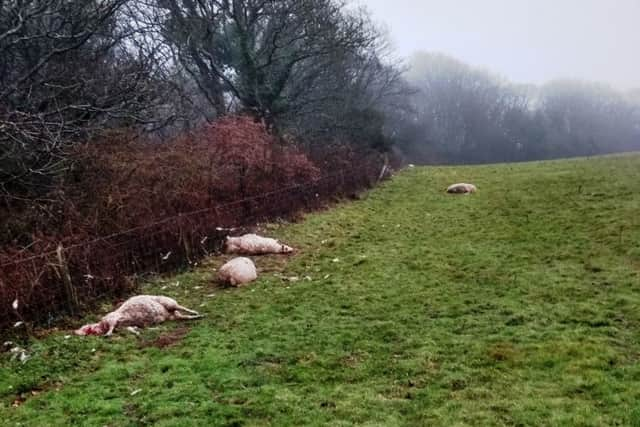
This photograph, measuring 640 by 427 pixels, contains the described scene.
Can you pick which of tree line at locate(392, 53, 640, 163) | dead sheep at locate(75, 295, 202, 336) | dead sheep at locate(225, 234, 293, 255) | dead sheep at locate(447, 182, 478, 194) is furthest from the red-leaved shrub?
tree line at locate(392, 53, 640, 163)

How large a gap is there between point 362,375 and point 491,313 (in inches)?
85.5

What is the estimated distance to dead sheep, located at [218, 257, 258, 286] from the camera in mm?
7613

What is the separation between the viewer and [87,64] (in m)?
10.6

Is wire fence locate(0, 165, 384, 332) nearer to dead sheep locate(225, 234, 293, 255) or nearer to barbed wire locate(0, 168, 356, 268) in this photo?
barbed wire locate(0, 168, 356, 268)

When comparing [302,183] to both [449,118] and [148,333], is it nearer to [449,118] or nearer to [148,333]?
[148,333]

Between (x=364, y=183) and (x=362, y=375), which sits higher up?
(x=364, y=183)

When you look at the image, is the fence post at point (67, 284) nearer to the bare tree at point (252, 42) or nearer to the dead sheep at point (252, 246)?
the dead sheep at point (252, 246)

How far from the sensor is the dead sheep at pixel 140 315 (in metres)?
5.68

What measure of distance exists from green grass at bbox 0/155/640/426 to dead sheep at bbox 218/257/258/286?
0.79ft

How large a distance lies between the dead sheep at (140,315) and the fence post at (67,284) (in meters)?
0.54

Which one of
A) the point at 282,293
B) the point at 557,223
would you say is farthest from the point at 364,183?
the point at 282,293

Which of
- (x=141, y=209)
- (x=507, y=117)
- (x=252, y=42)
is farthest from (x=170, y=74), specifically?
(x=507, y=117)

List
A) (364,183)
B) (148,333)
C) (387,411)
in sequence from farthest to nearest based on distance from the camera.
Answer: (364,183) < (148,333) < (387,411)

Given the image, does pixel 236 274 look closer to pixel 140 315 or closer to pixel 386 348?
pixel 140 315
